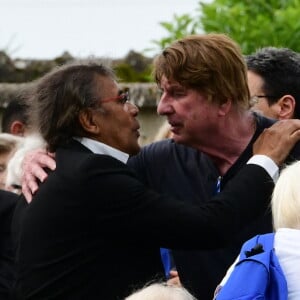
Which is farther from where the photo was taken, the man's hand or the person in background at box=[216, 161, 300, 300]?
the man's hand

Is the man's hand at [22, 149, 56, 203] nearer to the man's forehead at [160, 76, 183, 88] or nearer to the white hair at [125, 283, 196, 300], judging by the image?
the man's forehead at [160, 76, 183, 88]

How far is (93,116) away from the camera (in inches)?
205

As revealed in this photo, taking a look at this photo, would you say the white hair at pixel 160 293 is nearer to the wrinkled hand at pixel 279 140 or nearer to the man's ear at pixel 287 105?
the wrinkled hand at pixel 279 140

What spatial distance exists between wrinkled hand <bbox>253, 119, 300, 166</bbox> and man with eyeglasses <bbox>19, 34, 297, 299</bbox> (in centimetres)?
16

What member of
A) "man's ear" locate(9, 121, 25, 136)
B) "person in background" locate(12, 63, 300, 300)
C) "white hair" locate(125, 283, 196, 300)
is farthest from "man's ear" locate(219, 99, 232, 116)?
"man's ear" locate(9, 121, 25, 136)

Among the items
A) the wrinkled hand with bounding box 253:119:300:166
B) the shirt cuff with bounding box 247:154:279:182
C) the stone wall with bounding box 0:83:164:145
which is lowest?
the stone wall with bounding box 0:83:164:145

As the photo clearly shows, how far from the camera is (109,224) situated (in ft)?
16.2

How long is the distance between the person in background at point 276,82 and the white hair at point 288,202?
1.86 metres

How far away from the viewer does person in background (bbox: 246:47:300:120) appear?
251 inches

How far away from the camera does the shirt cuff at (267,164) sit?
16.6 ft

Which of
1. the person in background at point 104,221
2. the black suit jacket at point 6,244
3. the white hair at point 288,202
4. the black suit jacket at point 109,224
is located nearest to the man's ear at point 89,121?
the person in background at point 104,221

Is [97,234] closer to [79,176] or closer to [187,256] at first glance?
[79,176]

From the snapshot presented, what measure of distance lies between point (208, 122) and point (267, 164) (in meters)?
0.43

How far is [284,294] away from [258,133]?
1.19m
